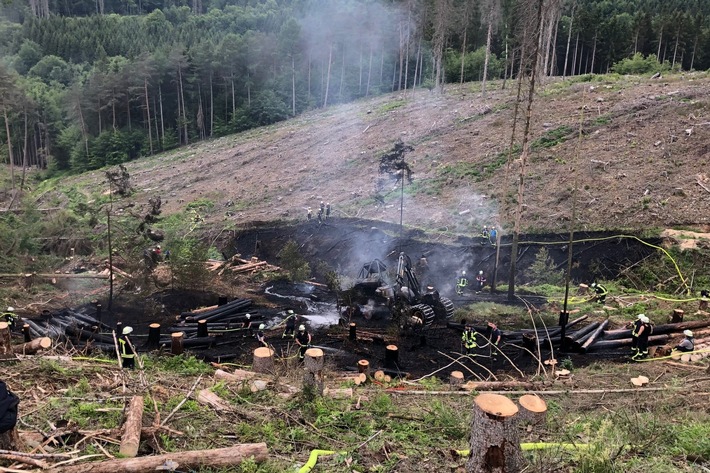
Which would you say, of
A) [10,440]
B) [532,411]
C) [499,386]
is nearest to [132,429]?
[10,440]

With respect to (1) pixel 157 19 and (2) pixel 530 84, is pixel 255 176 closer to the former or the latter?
(2) pixel 530 84

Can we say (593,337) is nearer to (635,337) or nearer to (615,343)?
(615,343)

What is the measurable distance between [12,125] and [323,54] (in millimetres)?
32611

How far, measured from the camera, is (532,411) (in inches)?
201

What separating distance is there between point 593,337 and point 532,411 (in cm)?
650

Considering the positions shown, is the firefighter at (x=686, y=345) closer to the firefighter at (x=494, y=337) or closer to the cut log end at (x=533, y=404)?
the firefighter at (x=494, y=337)

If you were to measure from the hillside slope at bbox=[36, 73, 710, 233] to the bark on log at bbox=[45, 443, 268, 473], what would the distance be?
44.8 ft

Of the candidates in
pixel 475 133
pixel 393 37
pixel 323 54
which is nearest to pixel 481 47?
pixel 393 37

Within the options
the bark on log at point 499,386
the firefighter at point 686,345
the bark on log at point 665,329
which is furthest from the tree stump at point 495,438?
the bark on log at point 665,329

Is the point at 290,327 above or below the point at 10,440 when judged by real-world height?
below

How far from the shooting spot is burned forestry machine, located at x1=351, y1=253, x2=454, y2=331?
12.2 m


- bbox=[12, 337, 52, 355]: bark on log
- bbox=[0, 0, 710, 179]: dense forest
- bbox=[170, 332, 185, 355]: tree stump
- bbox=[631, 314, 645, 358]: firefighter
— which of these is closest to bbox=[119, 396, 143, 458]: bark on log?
bbox=[12, 337, 52, 355]: bark on log

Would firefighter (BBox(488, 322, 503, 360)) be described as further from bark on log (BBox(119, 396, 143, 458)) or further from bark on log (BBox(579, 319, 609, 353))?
bark on log (BBox(119, 396, 143, 458))

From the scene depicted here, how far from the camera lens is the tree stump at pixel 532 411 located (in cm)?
510
